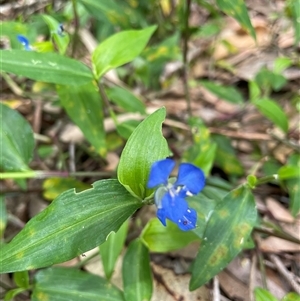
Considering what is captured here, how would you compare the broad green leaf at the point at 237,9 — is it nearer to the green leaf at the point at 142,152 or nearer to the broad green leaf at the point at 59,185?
the green leaf at the point at 142,152

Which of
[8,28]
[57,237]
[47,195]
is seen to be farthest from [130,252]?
[8,28]

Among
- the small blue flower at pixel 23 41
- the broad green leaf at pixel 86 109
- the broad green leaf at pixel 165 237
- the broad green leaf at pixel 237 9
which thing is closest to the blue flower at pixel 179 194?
the broad green leaf at pixel 165 237

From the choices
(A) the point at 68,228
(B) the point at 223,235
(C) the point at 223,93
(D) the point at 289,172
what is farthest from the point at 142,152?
(C) the point at 223,93

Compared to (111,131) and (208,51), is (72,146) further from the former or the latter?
(208,51)

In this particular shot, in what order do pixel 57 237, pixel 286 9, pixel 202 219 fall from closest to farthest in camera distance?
pixel 57 237, pixel 202 219, pixel 286 9

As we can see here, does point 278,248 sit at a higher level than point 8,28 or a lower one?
lower

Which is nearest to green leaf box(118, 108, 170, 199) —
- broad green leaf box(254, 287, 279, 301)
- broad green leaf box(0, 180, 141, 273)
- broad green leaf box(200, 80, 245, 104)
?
broad green leaf box(0, 180, 141, 273)

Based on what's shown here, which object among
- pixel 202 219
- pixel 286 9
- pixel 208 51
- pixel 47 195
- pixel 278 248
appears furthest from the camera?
pixel 208 51
